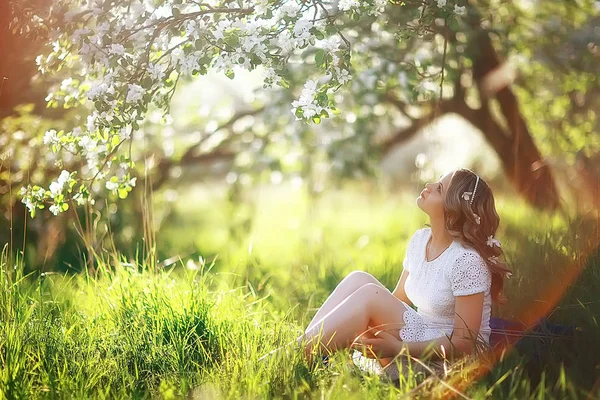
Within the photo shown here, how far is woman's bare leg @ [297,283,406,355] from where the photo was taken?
9.93 feet

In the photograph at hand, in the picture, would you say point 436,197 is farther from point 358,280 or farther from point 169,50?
point 169,50

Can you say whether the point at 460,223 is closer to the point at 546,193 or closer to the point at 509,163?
the point at 546,193

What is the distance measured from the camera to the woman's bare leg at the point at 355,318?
3027 millimetres

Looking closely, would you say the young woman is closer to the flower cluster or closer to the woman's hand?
the woman's hand

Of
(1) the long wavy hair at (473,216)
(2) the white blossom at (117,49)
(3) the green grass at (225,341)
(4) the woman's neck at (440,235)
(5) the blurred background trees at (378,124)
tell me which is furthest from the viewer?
(5) the blurred background trees at (378,124)

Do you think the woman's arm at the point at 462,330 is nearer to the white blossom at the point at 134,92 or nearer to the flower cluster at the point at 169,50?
the flower cluster at the point at 169,50

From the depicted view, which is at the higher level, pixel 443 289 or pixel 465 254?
pixel 465 254

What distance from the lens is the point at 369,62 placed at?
16.9 ft

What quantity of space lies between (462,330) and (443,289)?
23 cm

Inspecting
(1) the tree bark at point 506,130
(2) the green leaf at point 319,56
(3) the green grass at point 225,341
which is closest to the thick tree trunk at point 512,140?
(1) the tree bark at point 506,130

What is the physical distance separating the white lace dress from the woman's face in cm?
17

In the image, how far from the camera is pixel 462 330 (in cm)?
294

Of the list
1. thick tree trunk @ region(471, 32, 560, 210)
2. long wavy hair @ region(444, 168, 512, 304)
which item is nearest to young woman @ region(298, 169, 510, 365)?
long wavy hair @ region(444, 168, 512, 304)

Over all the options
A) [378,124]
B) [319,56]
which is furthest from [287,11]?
[378,124]
